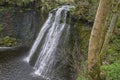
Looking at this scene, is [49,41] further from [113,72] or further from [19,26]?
[113,72]

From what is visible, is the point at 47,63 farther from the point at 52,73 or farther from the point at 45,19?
the point at 45,19

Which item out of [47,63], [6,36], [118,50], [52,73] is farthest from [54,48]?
[6,36]

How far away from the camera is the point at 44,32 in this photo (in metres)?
15.4

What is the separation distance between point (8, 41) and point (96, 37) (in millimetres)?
13224

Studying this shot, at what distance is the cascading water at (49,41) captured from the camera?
12.5 m

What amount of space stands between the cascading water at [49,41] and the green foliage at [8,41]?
5.87ft

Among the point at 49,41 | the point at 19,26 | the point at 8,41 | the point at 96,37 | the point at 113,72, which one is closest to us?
the point at 96,37

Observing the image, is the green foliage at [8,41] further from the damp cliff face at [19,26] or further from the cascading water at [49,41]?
the cascading water at [49,41]

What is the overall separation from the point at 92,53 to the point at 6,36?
44.9 ft

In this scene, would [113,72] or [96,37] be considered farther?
[113,72]

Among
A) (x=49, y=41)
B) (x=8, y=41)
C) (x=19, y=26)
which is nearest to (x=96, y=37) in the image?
(x=49, y=41)

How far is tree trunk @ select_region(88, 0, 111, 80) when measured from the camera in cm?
441

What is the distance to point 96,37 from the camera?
4.48 m

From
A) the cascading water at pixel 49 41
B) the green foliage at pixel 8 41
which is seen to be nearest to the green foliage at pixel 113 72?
the cascading water at pixel 49 41
